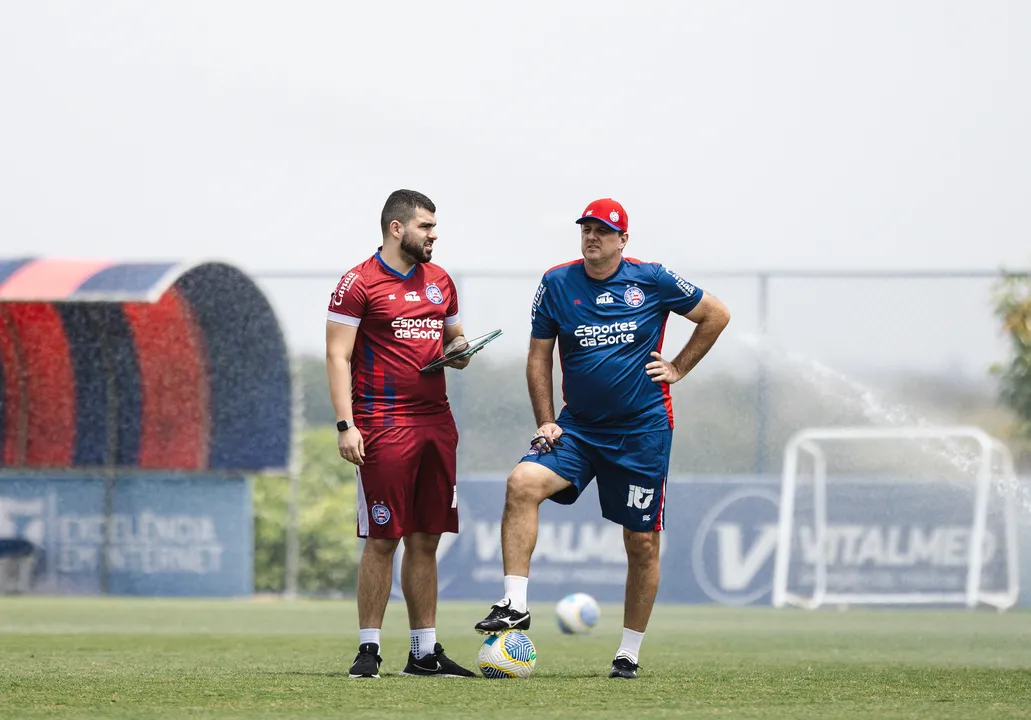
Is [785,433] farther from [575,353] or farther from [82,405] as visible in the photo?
[575,353]

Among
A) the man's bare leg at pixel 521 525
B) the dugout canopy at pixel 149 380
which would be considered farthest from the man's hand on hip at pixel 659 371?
the dugout canopy at pixel 149 380

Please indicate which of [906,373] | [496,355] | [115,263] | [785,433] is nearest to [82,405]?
[115,263]

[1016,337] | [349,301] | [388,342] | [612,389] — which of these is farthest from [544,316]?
[1016,337]

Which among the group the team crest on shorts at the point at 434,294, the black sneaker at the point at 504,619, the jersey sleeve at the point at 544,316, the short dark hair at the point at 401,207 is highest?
the short dark hair at the point at 401,207

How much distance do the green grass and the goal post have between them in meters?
1.22

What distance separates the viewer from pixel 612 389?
6.98m

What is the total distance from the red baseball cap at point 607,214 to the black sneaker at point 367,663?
6.48 ft

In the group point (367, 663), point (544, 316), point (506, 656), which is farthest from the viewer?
point (544, 316)

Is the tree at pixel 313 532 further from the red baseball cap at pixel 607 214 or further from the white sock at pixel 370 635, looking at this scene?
the red baseball cap at pixel 607 214

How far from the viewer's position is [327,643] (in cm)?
966

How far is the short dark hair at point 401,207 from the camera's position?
7105mm

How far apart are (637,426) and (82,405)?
1073cm

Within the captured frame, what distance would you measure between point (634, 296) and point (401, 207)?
3.46 feet

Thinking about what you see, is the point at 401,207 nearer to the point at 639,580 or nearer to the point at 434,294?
the point at 434,294
